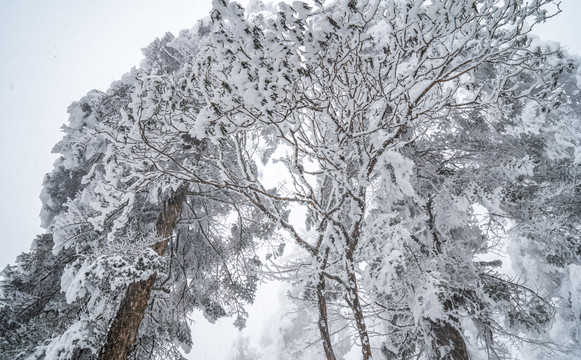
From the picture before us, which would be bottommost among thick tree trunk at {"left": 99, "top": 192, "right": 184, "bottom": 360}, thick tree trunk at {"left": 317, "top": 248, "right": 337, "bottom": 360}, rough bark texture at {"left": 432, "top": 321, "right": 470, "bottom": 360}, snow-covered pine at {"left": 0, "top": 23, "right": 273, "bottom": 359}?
rough bark texture at {"left": 432, "top": 321, "right": 470, "bottom": 360}

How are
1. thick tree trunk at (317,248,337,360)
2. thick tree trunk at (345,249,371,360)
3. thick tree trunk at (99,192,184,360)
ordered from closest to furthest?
1. thick tree trunk at (345,249,371,360)
2. thick tree trunk at (317,248,337,360)
3. thick tree trunk at (99,192,184,360)

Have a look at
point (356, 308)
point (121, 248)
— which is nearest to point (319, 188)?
point (356, 308)

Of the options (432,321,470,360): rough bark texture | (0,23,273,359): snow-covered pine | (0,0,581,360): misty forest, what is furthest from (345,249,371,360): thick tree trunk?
(432,321,470,360): rough bark texture

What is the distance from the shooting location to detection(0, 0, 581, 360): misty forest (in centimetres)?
239

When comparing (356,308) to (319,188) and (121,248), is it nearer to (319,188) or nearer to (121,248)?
(319,188)

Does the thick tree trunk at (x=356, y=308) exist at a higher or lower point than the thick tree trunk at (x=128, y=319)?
lower

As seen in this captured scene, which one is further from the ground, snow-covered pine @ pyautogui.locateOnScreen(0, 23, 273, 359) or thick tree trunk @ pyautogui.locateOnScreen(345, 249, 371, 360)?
snow-covered pine @ pyautogui.locateOnScreen(0, 23, 273, 359)

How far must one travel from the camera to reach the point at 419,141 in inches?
229

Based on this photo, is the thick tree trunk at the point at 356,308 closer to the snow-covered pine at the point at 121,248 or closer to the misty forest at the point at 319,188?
the misty forest at the point at 319,188

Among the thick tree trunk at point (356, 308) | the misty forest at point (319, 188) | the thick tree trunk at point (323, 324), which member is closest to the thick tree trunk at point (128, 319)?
the misty forest at point (319, 188)

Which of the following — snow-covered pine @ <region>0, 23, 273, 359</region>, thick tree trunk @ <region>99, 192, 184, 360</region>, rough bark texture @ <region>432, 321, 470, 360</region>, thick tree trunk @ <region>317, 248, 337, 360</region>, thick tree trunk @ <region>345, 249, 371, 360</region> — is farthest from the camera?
rough bark texture @ <region>432, 321, 470, 360</region>

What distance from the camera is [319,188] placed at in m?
4.35

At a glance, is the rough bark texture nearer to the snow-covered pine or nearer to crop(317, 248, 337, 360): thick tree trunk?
crop(317, 248, 337, 360): thick tree trunk

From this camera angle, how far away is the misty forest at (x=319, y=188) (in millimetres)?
2389
